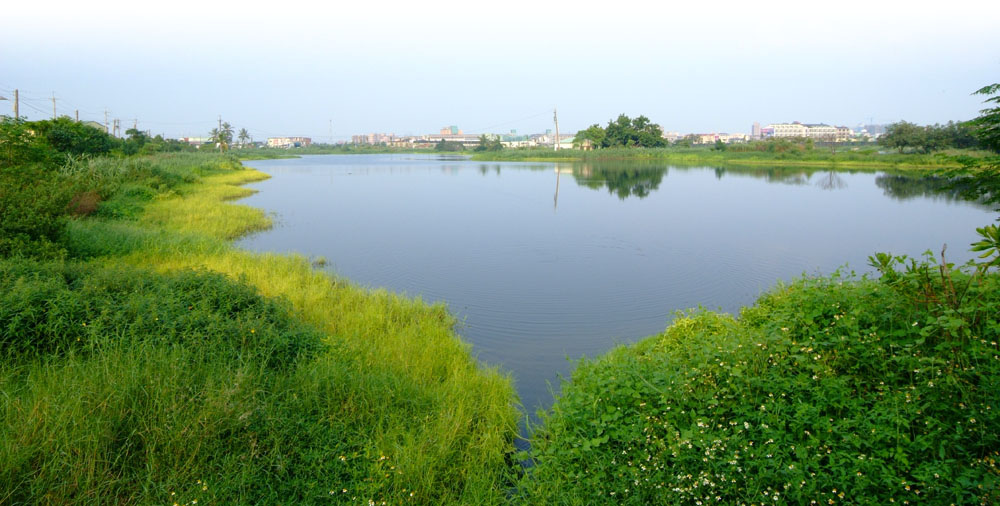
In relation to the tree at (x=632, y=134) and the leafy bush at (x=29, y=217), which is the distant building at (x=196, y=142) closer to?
the tree at (x=632, y=134)

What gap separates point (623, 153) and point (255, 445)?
60.3 metres

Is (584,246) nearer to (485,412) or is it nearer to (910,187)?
(485,412)

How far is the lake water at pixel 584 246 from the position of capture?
7676 mm

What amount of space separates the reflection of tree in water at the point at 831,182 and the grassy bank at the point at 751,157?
5976mm

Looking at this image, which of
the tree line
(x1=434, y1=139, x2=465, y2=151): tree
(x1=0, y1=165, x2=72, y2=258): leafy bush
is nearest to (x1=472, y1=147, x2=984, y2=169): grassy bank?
the tree line

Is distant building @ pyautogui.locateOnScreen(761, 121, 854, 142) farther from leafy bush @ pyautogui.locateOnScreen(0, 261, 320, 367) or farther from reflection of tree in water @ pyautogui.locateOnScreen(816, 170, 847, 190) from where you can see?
leafy bush @ pyautogui.locateOnScreen(0, 261, 320, 367)

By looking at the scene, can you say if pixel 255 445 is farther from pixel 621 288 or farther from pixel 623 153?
pixel 623 153

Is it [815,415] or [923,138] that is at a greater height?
[923,138]

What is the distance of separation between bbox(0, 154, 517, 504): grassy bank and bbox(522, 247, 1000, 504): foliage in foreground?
2.50 feet

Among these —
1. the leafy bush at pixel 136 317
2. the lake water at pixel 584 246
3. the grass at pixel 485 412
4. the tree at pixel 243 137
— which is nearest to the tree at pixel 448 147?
the tree at pixel 243 137

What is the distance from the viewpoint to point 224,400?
358 cm

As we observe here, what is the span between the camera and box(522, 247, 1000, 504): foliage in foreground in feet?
9.89

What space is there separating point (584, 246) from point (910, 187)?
2091 cm

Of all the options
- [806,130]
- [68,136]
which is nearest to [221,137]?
[68,136]
